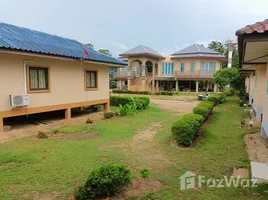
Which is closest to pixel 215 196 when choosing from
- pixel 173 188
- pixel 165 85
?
pixel 173 188

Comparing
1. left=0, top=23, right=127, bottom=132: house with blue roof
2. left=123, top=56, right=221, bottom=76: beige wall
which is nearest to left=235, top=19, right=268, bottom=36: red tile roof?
left=0, top=23, right=127, bottom=132: house with blue roof

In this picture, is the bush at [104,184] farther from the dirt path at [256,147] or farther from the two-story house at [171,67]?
the two-story house at [171,67]

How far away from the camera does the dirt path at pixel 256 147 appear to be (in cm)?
528

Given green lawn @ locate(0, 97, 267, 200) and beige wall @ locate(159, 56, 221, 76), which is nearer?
green lawn @ locate(0, 97, 267, 200)

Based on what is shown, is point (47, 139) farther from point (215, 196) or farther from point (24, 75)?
point (215, 196)

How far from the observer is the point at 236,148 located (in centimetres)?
613

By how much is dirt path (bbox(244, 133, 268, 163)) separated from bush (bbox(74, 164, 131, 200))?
3661mm

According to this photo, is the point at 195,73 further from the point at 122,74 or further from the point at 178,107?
the point at 178,107

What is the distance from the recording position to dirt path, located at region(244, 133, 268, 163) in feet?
17.3

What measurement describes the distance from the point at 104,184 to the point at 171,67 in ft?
108

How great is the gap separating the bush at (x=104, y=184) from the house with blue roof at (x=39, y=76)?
610 cm

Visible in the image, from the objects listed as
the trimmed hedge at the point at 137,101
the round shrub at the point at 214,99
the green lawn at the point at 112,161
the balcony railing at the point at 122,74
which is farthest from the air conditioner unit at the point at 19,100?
the balcony railing at the point at 122,74

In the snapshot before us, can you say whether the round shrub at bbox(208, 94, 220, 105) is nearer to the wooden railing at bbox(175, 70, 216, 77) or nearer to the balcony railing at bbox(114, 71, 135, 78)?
the wooden railing at bbox(175, 70, 216, 77)

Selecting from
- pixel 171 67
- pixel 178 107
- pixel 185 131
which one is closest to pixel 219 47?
pixel 171 67
